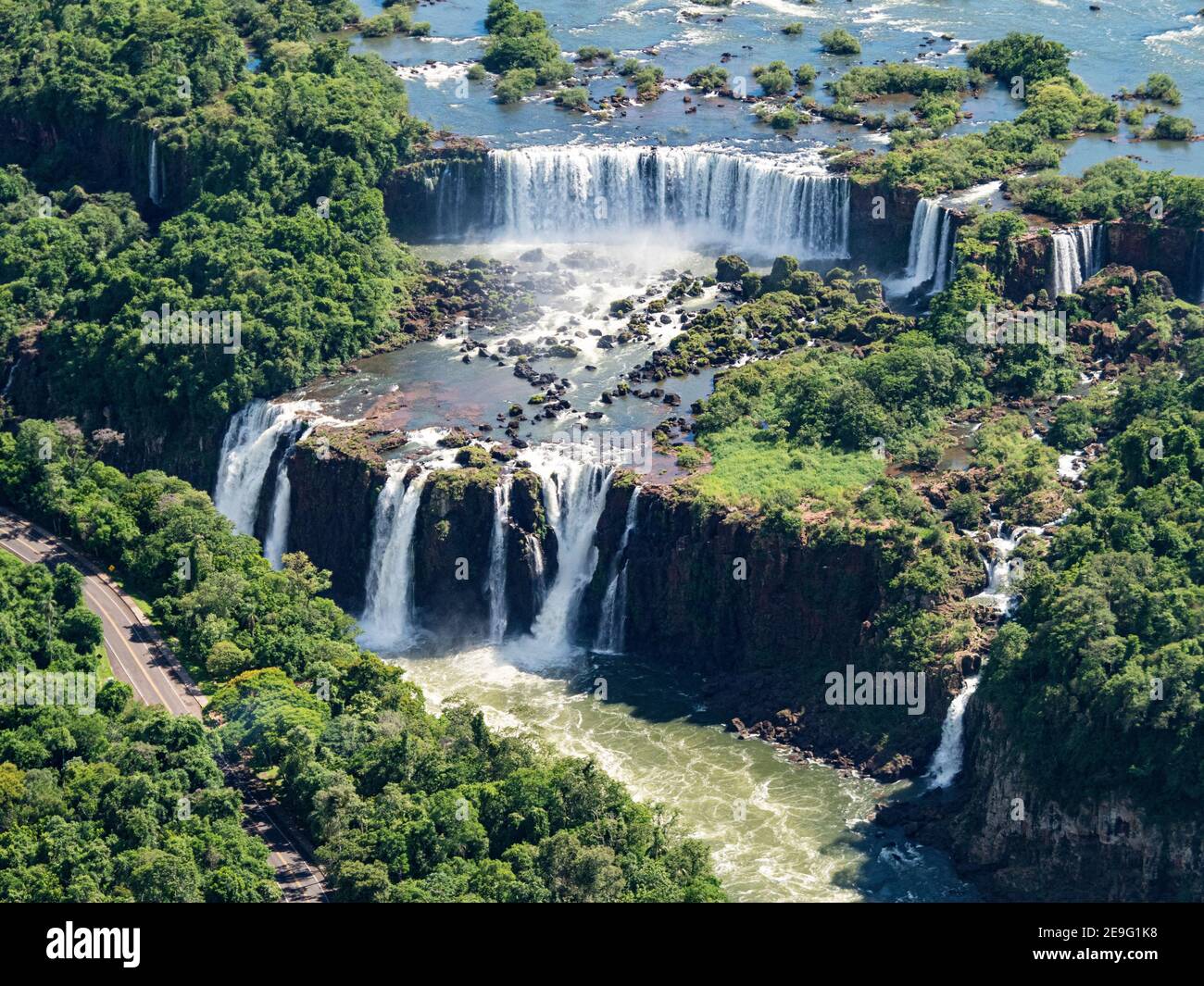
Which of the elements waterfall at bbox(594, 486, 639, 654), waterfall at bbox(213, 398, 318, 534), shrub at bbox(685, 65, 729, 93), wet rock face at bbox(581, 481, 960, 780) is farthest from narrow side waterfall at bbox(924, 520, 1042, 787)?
shrub at bbox(685, 65, 729, 93)

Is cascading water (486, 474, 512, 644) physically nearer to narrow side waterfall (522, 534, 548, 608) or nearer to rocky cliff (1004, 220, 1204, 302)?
narrow side waterfall (522, 534, 548, 608)

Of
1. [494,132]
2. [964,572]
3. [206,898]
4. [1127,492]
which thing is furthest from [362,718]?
[494,132]

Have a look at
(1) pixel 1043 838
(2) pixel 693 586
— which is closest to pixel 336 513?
(2) pixel 693 586

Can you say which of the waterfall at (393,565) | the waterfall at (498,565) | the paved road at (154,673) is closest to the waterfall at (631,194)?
the waterfall at (393,565)

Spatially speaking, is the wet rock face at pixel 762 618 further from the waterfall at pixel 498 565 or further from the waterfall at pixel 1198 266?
the waterfall at pixel 1198 266

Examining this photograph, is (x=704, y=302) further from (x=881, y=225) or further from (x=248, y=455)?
(x=248, y=455)

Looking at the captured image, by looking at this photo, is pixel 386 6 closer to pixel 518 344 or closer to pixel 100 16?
pixel 100 16
